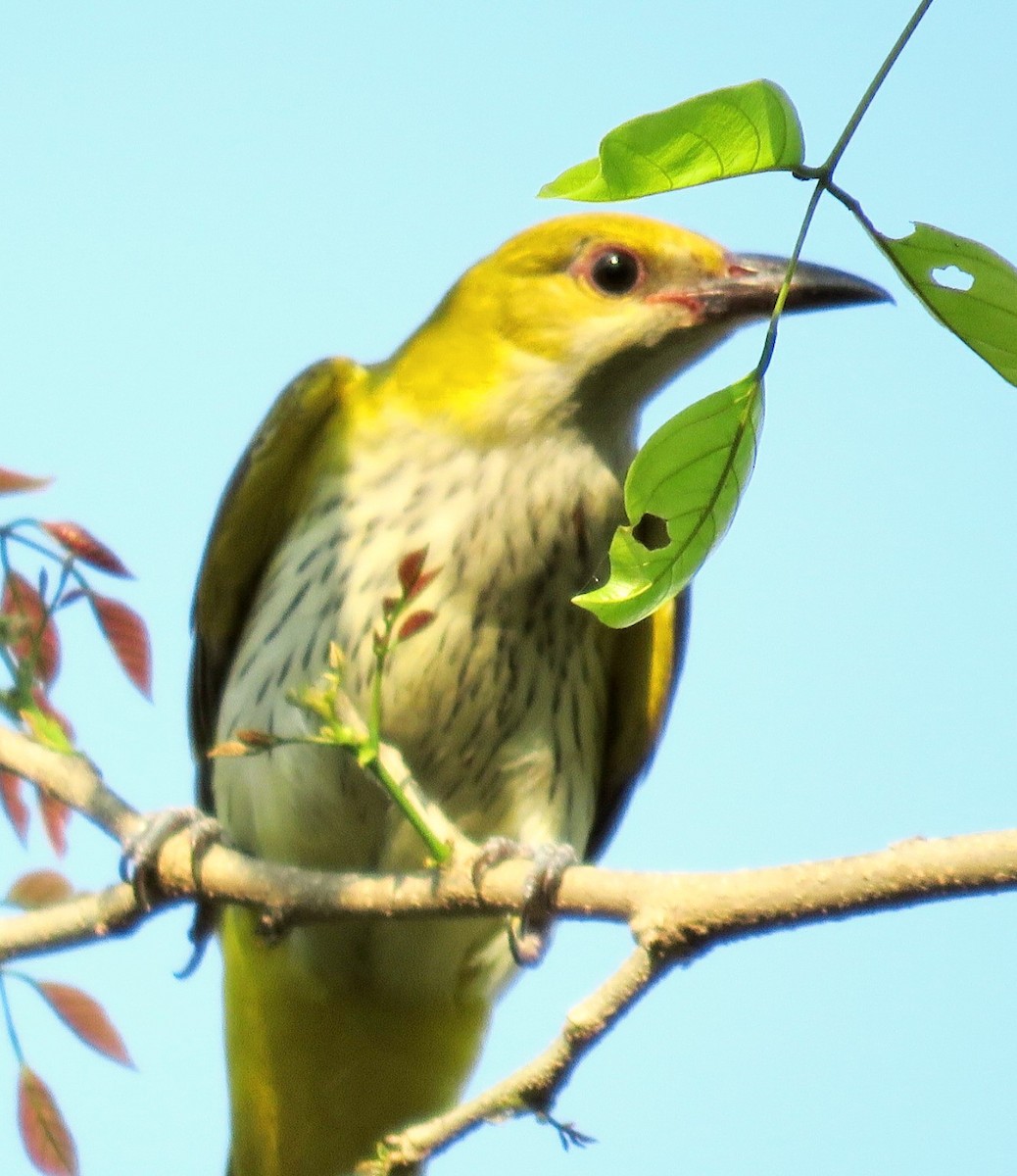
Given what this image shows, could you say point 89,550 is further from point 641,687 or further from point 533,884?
point 641,687

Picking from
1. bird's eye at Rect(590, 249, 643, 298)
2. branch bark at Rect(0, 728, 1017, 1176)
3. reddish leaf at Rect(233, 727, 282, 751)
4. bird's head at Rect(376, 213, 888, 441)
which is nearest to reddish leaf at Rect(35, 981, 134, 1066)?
branch bark at Rect(0, 728, 1017, 1176)

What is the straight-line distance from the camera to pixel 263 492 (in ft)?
15.4

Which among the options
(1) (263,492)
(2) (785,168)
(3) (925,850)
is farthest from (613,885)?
(1) (263,492)

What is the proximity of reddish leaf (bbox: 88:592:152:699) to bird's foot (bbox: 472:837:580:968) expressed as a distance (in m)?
0.89

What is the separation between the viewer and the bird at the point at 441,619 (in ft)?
13.8

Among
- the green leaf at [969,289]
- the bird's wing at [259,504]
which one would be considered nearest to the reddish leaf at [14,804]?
the bird's wing at [259,504]

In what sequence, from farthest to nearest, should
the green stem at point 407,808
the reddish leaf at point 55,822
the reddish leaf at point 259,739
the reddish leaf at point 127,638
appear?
the reddish leaf at point 55,822
the reddish leaf at point 127,638
the reddish leaf at point 259,739
the green stem at point 407,808

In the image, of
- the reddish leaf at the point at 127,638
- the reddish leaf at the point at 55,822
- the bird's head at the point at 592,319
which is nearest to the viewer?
the reddish leaf at the point at 127,638

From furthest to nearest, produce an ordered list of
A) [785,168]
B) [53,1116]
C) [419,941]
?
[419,941]
[53,1116]
[785,168]

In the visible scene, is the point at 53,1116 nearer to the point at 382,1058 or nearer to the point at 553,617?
the point at 382,1058

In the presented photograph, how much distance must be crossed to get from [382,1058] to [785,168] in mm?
3669

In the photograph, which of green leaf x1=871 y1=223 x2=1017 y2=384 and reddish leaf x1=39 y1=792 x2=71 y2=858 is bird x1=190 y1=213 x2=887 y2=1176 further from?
green leaf x1=871 y1=223 x2=1017 y2=384

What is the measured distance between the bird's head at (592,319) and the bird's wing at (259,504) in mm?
Result: 254

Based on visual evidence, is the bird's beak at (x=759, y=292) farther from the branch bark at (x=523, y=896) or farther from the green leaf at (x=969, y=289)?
the green leaf at (x=969, y=289)
